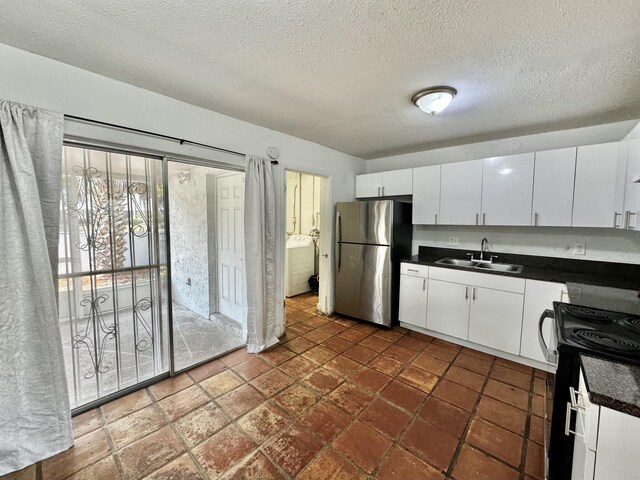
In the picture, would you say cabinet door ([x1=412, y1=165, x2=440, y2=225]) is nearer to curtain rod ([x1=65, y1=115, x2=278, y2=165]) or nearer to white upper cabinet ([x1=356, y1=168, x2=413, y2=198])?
white upper cabinet ([x1=356, y1=168, x2=413, y2=198])

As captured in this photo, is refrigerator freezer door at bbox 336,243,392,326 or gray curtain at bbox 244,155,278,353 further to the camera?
refrigerator freezer door at bbox 336,243,392,326

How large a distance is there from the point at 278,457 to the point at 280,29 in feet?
7.68

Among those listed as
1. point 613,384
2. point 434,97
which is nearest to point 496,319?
point 613,384

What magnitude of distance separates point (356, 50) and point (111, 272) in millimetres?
2251

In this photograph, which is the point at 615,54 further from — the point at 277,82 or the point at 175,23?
the point at 175,23

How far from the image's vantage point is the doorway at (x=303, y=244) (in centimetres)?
457

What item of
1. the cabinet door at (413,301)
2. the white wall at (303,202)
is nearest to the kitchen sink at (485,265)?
the cabinet door at (413,301)

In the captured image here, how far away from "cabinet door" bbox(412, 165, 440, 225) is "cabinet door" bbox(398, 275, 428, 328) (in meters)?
0.74

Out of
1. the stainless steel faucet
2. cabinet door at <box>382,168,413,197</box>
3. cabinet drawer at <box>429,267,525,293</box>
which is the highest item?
cabinet door at <box>382,168,413,197</box>

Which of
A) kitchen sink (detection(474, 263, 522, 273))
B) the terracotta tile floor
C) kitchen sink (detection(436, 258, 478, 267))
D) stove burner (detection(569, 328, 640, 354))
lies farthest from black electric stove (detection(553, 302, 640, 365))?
kitchen sink (detection(436, 258, 478, 267))

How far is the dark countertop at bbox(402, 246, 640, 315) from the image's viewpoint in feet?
5.97

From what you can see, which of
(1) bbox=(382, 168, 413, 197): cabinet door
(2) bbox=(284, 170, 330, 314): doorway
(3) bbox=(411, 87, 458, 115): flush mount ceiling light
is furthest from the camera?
(2) bbox=(284, 170, 330, 314): doorway

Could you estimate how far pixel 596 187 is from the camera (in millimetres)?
2357

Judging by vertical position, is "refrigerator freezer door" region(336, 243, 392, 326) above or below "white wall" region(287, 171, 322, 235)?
below
